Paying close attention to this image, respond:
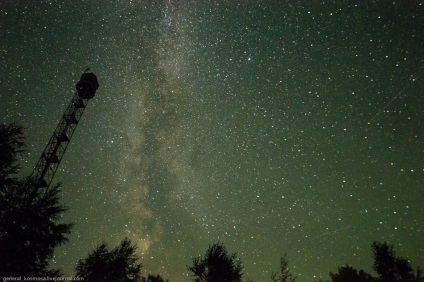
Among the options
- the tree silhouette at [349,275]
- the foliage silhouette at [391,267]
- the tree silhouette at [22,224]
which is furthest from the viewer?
the tree silhouette at [349,275]

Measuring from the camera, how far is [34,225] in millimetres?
17719

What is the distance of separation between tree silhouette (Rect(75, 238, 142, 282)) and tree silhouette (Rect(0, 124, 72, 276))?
6478mm

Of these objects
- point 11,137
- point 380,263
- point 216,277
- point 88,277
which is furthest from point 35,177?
point 380,263

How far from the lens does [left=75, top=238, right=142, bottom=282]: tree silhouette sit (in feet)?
78.6

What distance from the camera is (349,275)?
43.0 metres

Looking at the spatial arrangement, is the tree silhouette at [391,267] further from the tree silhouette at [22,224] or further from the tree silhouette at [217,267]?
the tree silhouette at [22,224]

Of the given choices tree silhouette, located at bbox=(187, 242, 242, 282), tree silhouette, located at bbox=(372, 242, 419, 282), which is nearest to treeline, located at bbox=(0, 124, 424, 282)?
tree silhouette, located at bbox=(187, 242, 242, 282)

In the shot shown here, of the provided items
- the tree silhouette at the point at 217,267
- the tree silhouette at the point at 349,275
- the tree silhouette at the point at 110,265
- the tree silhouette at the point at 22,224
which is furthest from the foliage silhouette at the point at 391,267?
the tree silhouette at the point at 22,224

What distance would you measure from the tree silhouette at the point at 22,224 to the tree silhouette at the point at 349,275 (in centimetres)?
4371

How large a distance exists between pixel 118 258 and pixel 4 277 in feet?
38.3

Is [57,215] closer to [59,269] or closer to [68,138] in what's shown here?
[59,269]

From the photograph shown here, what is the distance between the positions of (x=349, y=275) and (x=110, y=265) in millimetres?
39697

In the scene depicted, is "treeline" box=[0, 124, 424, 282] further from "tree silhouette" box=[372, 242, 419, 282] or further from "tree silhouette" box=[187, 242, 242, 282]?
"tree silhouette" box=[372, 242, 419, 282]

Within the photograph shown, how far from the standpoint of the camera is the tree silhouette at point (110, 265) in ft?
78.6
